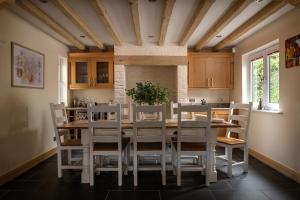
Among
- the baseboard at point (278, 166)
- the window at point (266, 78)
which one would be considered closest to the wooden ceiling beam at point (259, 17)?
the window at point (266, 78)

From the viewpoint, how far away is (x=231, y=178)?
3.39 meters

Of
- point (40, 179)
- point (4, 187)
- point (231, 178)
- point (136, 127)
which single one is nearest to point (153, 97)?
point (136, 127)

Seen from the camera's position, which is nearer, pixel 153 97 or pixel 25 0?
pixel 25 0

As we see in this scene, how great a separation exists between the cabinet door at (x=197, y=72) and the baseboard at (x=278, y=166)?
2.00m

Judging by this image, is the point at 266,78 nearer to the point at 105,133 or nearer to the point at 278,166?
the point at 278,166

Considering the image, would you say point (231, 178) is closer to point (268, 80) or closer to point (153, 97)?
point (153, 97)

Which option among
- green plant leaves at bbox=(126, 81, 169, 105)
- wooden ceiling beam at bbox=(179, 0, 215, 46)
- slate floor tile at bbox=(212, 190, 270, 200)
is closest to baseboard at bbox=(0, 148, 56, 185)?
green plant leaves at bbox=(126, 81, 169, 105)

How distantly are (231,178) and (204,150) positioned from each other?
2.29ft

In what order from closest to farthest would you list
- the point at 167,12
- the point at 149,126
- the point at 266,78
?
the point at 149,126
the point at 167,12
the point at 266,78

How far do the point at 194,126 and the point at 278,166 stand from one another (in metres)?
1.76

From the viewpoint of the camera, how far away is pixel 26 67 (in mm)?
3941

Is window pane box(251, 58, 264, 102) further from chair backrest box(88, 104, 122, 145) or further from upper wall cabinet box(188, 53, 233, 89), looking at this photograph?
chair backrest box(88, 104, 122, 145)

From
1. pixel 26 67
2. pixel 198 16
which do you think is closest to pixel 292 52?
pixel 198 16

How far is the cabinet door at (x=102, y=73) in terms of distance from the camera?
5.94 meters
